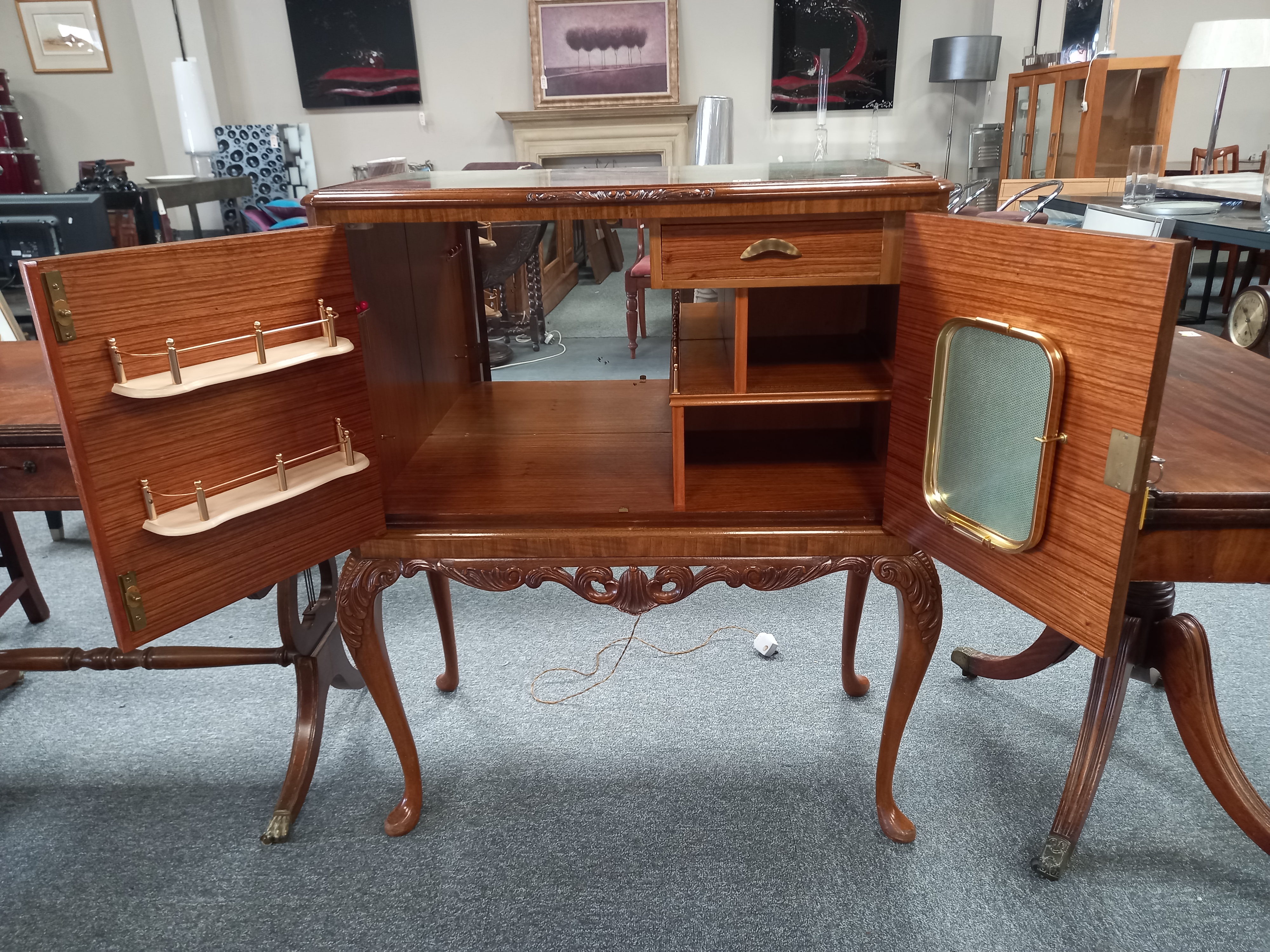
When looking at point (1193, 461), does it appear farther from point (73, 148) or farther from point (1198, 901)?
point (73, 148)

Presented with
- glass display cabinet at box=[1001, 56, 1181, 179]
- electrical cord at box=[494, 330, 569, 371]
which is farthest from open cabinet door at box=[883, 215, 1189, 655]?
glass display cabinet at box=[1001, 56, 1181, 179]

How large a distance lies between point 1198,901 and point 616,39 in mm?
6972

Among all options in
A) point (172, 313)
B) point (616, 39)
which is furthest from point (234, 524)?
point (616, 39)

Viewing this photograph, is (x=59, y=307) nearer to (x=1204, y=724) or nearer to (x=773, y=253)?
(x=773, y=253)

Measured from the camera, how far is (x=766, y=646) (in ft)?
7.41

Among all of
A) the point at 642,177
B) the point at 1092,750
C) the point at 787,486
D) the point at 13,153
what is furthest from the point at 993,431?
the point at 13,153

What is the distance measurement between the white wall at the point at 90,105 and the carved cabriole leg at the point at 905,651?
328 inches

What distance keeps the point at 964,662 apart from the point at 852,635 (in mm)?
343

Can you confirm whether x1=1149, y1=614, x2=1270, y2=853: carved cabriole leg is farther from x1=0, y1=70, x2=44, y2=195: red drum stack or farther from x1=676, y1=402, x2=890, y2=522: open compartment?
x1=0, y1=70, x2=44, y2=195: red drum stack

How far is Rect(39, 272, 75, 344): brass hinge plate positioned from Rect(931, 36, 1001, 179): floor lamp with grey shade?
6.61 meters

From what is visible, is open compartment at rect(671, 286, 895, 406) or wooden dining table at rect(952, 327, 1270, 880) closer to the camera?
wooden dining table at rect(952, 327, 1270, 880)

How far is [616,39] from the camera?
6766mm

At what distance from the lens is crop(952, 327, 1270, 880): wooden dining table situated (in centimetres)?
116

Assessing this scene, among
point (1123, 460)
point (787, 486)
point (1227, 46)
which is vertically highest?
point (1227, 46)
